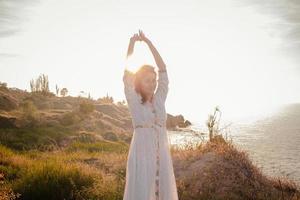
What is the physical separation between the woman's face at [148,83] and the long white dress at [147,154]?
14 cm

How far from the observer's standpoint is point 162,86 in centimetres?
643

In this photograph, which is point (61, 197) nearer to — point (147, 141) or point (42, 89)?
point (147, 141)

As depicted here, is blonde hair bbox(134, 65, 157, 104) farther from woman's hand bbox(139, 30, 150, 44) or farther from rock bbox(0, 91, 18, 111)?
rock bbox(0, 91, 18, 111)

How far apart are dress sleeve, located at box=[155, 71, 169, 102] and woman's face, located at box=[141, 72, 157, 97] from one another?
8.2 inches

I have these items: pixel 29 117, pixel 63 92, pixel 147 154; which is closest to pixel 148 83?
pixel 147 154

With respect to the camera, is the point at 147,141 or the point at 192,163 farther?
the point at 192,163

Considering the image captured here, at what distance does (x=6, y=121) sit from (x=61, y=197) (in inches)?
775

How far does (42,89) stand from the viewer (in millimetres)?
51375

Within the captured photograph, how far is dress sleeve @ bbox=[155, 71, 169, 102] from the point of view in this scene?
638 cm

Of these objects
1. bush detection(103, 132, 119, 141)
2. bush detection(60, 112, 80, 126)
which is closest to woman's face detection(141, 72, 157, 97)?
bush detection(103, 132, 119, 141)

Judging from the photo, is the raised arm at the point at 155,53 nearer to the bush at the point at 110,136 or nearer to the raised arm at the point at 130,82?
the raised arm at the point at 130,82

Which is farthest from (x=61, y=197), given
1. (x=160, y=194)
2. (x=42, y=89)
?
(x=42, y=89)

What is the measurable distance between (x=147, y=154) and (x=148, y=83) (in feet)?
3.26

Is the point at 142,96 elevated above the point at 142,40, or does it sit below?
below
